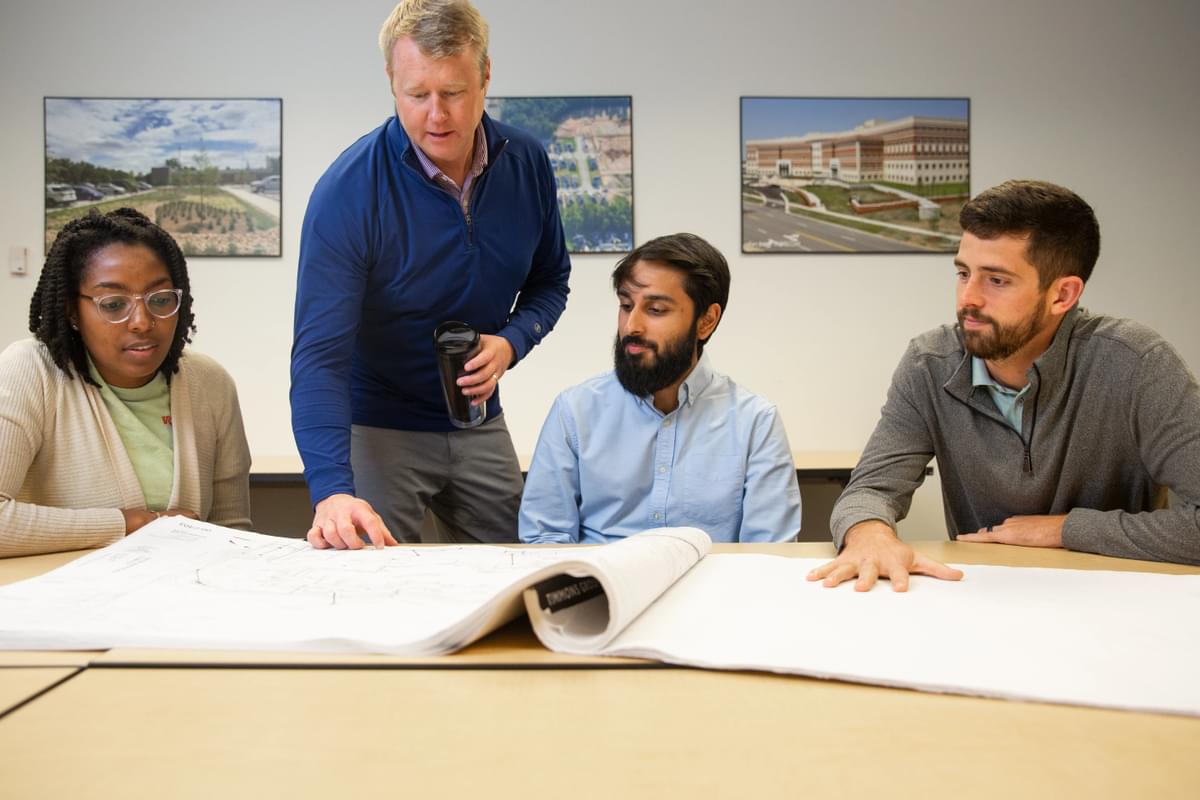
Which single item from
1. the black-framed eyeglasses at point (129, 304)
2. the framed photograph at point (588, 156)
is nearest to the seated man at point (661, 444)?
the black-framed eyeglasses at point (129, 304)

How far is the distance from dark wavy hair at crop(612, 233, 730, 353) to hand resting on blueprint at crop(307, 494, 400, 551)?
0.93 metres

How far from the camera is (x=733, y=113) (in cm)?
389

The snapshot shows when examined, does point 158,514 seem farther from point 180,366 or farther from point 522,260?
point 522,260

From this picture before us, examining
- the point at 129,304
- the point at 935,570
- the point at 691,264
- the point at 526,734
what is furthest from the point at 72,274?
the point at 935,570

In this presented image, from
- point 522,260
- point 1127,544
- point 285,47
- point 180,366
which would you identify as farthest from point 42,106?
point 1127,544

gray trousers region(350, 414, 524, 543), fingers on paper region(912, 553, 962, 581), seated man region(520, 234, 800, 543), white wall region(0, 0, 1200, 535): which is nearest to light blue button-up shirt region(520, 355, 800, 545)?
seated man region(520, 234, 800, 543)

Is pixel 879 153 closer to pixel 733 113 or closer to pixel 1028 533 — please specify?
pixel 733 113

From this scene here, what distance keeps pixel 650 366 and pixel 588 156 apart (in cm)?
214

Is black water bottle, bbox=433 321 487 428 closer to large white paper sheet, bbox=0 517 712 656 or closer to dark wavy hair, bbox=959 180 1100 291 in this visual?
large white paper sheet, bbox=0 517 712 656

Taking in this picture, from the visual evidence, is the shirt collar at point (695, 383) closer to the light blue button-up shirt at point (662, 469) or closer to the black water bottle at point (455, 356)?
the light blue button-up shirt at point (662, 469)

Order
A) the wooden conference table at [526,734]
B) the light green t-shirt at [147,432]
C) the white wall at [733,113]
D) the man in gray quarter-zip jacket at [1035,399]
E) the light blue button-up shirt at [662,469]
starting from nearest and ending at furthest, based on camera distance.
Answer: the wooden conference table at [526,734] < the man in gray quarter-zip jacket at [1035,399] < the light green t-shirt at [147,432] < the light blue button-up shirt at [662,469] < the white wall at [733,113]

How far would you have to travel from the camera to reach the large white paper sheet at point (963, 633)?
72cm

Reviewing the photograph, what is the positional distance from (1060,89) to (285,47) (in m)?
3.40

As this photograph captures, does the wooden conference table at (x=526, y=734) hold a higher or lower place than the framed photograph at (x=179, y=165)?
lower
